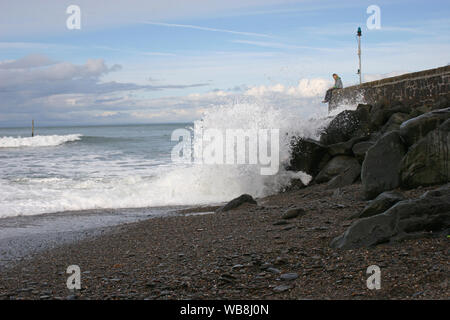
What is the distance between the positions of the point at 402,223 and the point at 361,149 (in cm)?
523

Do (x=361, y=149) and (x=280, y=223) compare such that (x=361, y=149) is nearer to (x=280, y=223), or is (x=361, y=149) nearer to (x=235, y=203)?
(x=235, y=203)

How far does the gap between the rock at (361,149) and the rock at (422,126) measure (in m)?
2.57

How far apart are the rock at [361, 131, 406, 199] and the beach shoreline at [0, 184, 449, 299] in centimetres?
34

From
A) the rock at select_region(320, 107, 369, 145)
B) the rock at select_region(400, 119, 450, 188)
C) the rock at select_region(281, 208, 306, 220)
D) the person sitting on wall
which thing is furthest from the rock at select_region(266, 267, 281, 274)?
the person sitting on wall

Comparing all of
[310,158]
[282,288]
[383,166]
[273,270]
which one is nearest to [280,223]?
[383,166]

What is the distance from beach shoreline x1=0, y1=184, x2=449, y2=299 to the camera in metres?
3.30

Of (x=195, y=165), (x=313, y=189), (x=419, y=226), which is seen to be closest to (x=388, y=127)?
(x=313, y=189)

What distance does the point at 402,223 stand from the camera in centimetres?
405

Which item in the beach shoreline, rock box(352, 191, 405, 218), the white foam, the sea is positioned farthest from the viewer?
the white foam

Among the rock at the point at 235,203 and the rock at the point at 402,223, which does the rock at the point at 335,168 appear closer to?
the rock at the point at 235,203

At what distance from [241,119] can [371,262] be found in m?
8.46

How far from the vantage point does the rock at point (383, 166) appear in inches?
243

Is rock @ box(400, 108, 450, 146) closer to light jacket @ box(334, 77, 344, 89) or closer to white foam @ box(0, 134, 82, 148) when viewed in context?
light jacket @ box(334, 77, 344, 89)
